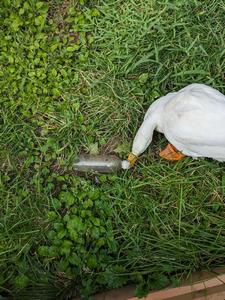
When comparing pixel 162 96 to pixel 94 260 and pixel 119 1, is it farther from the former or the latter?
pixel 94 260

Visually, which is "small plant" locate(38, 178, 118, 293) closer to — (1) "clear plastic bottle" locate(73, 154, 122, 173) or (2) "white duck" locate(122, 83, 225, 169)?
(1) "clear plastic bottle" locate(73, 154, 122, 173)

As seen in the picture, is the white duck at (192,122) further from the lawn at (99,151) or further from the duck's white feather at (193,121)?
the lawn at (99,151)

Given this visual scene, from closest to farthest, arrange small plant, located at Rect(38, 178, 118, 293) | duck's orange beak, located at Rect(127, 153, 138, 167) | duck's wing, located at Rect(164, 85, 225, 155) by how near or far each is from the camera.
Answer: duck's wing, located at Rect(164, 85, 225, 155) → small plant, located at Rect(38, 178, 118, 293) → duck's orange beak, located at Rect(127, 153, 138, 167)

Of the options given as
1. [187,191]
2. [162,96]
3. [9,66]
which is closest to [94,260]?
[187,191]

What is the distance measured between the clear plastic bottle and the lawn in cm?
5

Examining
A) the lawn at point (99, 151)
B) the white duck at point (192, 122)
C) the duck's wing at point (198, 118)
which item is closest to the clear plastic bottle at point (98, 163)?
the lawn at point (99, 151)

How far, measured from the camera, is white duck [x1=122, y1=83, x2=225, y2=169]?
281 cm

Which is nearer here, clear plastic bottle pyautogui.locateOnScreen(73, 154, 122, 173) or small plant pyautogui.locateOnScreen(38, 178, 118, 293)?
small plant pyautogui.locateOnScreen(38, 178, 118, 293)

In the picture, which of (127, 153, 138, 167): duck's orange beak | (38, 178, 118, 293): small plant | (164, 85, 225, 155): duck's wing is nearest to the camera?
(164, 85, 225, 155): duck's wing

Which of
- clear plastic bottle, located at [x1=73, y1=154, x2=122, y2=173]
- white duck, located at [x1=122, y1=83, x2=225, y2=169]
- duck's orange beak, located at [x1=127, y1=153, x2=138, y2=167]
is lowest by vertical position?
clear plastic bottle, located at [x1=73, y1=154, x2=122, y2=173]

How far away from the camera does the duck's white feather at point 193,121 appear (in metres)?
2.81

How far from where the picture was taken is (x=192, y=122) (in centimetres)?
283

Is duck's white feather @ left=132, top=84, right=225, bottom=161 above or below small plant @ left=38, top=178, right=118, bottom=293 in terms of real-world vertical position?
above

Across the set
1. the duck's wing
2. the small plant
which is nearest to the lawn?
the small plant
